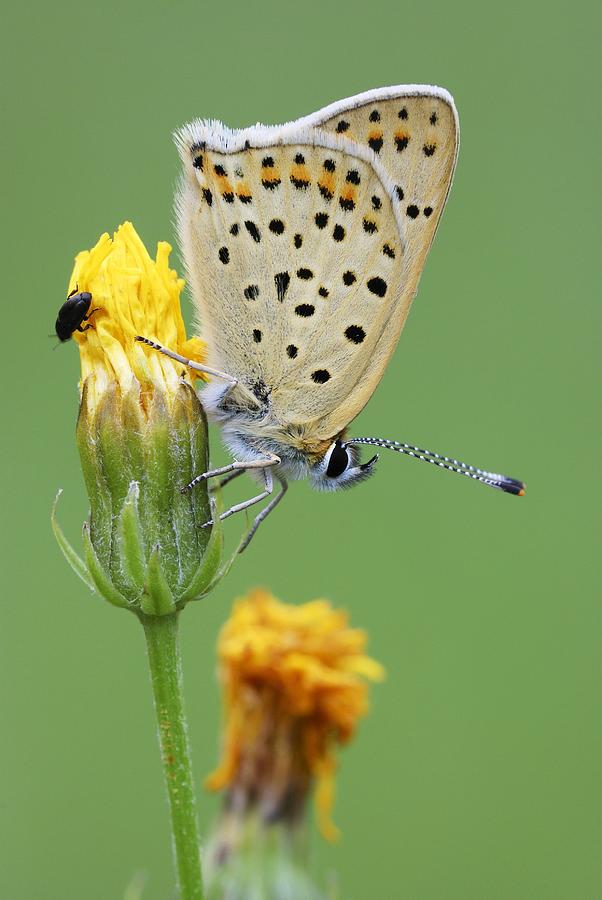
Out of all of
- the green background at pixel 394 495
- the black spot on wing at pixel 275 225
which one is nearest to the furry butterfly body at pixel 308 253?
the black spot on wing at pixel 275 225

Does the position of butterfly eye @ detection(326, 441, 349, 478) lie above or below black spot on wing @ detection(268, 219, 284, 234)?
below

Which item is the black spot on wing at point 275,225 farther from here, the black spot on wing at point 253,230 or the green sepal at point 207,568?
the green sepal at point 207,568

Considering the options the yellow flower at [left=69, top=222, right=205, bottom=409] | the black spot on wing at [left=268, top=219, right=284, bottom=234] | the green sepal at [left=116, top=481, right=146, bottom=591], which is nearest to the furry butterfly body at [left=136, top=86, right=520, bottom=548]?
the black spot on wing at [left=268, top=219, right=284, bottom=234]

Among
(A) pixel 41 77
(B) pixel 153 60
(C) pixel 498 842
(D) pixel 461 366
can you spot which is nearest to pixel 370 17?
(B) pixel 153 60

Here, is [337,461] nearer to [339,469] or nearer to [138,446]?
[339,469]

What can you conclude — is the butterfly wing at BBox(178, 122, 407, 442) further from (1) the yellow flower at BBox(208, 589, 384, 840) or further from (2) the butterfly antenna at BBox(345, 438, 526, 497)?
(1) the yellow flower at BBox(208, 589, 384, 840)

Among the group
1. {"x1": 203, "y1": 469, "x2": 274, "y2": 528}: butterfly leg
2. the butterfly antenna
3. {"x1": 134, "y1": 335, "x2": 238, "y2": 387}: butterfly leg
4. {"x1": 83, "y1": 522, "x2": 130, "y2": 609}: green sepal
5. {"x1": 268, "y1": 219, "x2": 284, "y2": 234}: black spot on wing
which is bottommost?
{"x1": 83, "y1": 522, "x2": 130, "y2": 609}: green sepal
